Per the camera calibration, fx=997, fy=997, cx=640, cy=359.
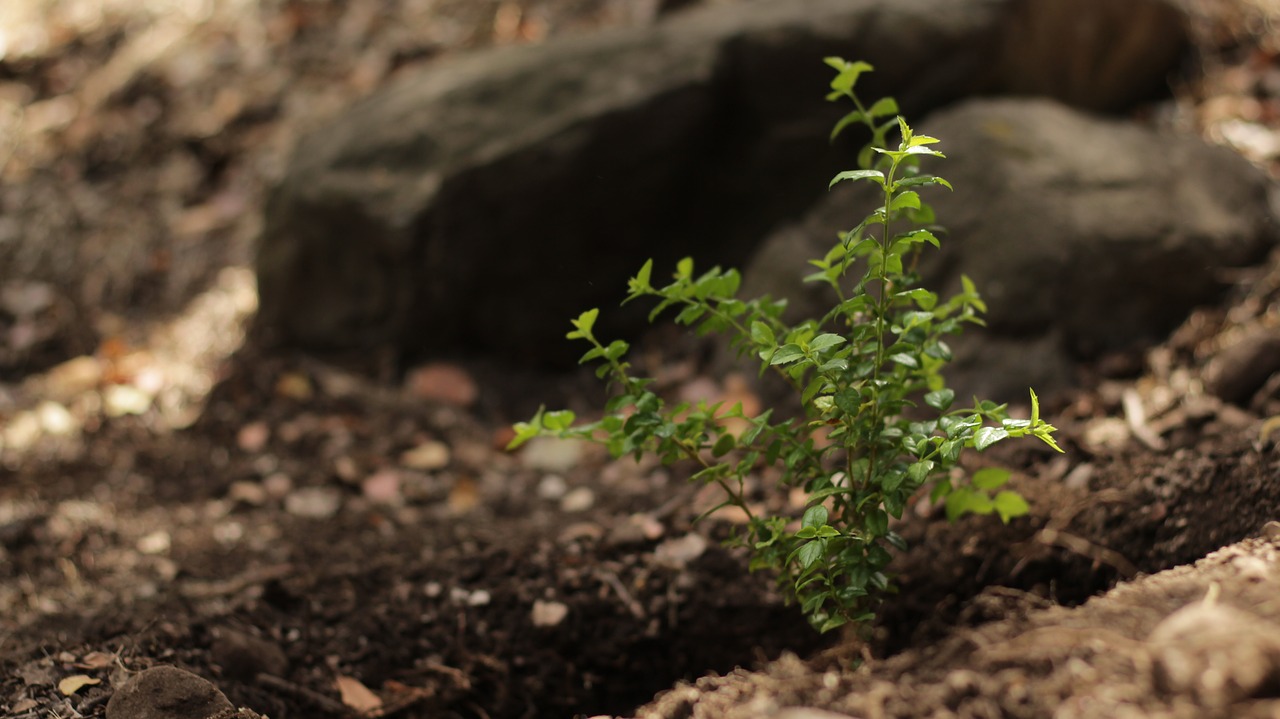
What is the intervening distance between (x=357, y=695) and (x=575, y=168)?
1.54 meters

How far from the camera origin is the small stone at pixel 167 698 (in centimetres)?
143

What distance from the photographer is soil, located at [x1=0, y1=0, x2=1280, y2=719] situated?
4.18 feet

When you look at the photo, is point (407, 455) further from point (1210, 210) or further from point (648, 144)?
point (1210, 210)

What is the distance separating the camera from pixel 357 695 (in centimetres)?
173

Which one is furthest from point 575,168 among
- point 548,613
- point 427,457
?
point 548,613

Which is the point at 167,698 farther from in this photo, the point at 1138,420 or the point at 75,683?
the point at 1138,420

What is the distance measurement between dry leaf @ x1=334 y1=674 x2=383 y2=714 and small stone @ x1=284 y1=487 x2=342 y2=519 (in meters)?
0.68

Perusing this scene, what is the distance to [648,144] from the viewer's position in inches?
110

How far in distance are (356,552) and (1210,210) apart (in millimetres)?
2215

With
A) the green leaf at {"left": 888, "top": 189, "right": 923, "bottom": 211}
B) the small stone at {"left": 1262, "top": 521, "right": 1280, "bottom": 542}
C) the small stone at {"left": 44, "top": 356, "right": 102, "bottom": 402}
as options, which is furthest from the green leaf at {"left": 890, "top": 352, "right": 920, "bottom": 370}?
the small stone at {"left": 44, "top": 356, "right": 102, "bottom": 402}

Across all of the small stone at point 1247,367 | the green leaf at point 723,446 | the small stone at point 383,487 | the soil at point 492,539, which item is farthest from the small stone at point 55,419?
the small stone at point 1247,367

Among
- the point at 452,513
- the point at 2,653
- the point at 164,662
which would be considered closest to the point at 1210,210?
the point at 452,513

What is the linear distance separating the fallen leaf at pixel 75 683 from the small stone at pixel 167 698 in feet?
0.38

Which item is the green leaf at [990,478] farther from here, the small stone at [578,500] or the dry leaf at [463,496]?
the dry leaf at [463,496]
